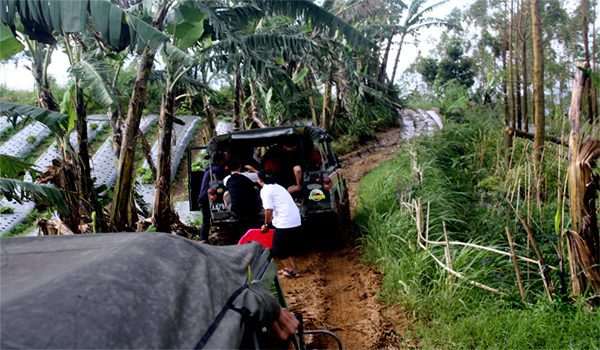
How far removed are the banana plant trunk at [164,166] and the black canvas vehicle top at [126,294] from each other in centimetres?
601

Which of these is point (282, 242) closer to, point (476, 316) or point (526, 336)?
point (476, 316)

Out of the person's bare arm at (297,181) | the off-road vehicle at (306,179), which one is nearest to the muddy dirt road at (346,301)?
the off-road vehicle at (306,179)

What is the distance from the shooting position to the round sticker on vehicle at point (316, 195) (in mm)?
7484

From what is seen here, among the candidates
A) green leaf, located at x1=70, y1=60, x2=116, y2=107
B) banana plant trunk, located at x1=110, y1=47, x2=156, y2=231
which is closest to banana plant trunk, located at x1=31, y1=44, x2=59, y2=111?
green leaf, located at x1=70, y1=60, x2=116, y2=107

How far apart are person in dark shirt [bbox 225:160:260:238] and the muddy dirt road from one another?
900 mm

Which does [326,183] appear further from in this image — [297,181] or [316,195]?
[297,181]

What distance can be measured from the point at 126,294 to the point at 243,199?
5624 millimetres

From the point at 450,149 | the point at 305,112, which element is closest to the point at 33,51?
the point at 450,149

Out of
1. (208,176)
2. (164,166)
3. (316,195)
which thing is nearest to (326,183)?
(316,195)

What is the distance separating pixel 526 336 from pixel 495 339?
25cm

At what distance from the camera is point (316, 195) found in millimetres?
7492

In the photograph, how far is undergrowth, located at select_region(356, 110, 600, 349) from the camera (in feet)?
14.3

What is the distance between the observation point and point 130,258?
1945 mm

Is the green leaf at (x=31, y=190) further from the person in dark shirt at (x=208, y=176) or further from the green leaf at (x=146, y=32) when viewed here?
the person in dark shirt at (x=208, y=176)
